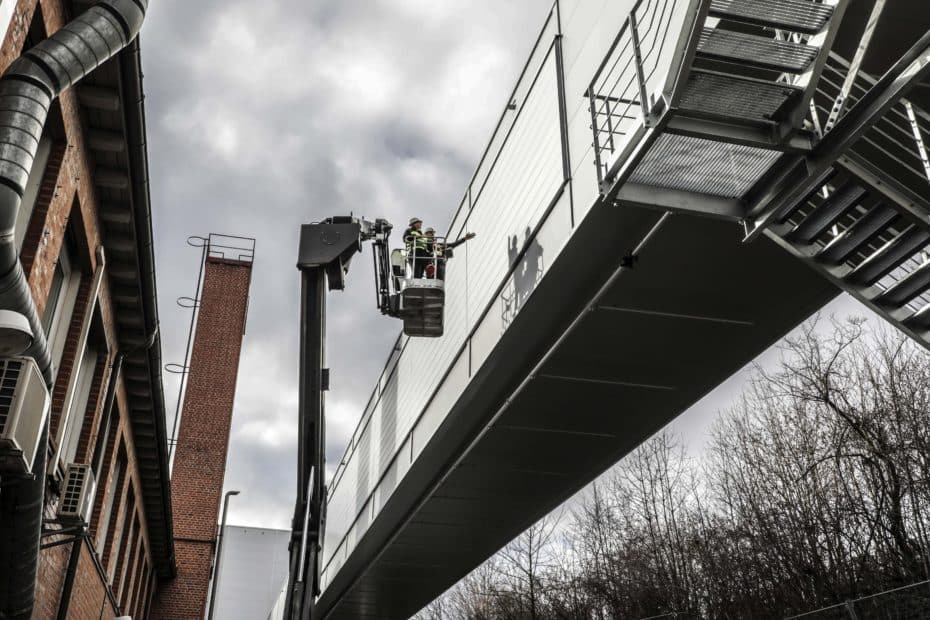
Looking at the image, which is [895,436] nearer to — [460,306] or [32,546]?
[460,306]

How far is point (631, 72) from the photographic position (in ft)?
27.3

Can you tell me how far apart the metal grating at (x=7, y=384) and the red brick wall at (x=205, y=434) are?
24738mm

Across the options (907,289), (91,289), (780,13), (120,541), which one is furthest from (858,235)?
(120,541)

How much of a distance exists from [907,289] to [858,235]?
570mm

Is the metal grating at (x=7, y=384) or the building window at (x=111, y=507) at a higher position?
the building window at (x=111, y=507)

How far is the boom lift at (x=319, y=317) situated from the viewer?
45.0 ft

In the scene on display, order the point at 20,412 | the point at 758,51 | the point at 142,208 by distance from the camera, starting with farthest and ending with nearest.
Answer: the point at 142,208 < the point at 20,412 < the point at 758,51

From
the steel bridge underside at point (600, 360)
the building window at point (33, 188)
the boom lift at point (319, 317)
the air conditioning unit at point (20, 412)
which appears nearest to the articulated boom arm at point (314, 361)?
the boom lift at point (319, 317)

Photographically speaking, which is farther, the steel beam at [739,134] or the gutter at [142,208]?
the gutter at [142,208]

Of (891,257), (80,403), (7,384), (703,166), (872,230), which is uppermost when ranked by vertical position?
(80,403)

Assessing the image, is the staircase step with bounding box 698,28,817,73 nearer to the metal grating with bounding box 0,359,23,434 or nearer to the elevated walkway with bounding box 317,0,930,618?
the elevated walkway with bounding box 317,0,930,618

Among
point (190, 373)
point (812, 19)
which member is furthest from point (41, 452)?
point (190, 373)

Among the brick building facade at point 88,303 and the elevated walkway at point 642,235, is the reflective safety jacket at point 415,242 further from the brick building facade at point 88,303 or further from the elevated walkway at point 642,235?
the brick building facade at point 88,303

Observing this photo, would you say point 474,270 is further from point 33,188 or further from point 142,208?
point 33,188
